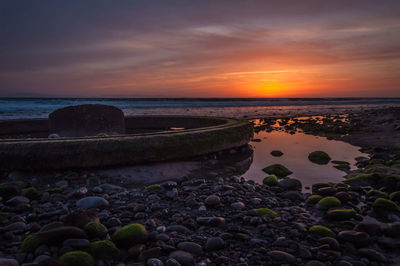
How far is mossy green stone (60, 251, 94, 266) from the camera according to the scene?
178cm

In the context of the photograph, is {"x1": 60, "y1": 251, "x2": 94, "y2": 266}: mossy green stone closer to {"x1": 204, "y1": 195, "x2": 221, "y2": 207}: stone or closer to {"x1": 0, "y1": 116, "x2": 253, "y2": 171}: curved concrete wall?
{"x1": 204, "y1": 195, "x2": 221, "y2": 207}: stone

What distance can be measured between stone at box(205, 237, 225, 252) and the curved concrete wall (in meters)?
2.45

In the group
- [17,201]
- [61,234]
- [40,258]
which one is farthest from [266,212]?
[17,201]

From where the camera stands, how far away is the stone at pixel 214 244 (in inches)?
81.7

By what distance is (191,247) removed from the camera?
2043 millimetres

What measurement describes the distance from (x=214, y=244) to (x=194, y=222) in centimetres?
48

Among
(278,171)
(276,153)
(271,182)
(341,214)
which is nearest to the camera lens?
(341,214)

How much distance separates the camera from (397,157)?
5.23 meters

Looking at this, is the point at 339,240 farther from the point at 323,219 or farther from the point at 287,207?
the point at 287,207

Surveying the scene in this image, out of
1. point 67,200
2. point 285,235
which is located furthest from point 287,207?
point 67,200

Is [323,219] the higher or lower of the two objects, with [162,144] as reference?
lower

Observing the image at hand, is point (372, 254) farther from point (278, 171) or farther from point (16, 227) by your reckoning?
point (16, 227)

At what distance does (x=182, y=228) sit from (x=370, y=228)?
1747mm

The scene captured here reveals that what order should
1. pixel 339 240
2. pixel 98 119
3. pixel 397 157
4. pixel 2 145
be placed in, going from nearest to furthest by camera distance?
1. pixel 339 240
2. pixel 2 145
3. pixel 397 157
4. pixel 98 119
